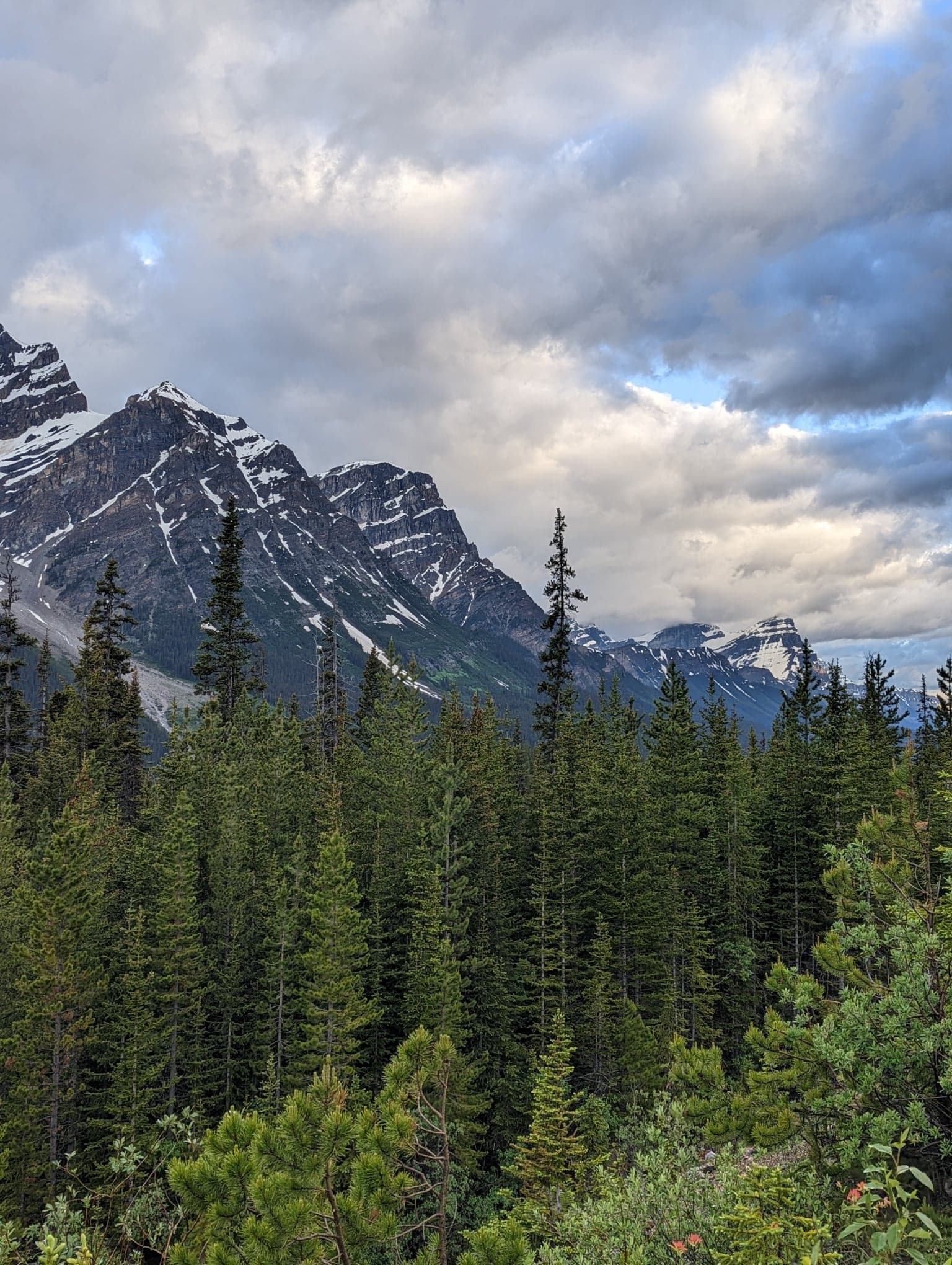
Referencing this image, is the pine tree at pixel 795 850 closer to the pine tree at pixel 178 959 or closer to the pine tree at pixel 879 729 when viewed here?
the pine tree at pixel 879 729

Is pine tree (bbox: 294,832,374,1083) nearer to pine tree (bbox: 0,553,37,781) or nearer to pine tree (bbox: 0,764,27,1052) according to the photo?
pine tree (bbox: 0,764,27,1052)

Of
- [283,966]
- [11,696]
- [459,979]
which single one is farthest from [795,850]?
[11,696]

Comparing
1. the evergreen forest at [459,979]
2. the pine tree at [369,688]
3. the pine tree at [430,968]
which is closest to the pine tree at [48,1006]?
the evergreen forest at [459,979]

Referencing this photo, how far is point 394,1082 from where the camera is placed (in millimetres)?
9398

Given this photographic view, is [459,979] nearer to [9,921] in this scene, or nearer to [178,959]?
[178,959]

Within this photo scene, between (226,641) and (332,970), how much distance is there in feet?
84.1

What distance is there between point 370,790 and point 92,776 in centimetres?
1683

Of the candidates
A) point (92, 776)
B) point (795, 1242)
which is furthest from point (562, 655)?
point (795, 1242)

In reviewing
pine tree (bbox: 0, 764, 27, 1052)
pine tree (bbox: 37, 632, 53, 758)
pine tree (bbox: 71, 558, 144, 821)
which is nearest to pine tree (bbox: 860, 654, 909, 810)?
pine tree (bbox: 0, 764, 27, 1052)

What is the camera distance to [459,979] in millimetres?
31094

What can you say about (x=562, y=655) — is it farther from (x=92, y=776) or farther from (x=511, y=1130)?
(x=92, y=776)

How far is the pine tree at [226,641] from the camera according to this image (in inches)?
1863

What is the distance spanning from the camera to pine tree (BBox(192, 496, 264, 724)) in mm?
47312

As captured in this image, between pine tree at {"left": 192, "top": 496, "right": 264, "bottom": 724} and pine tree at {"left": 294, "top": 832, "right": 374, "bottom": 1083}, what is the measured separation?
69.8 feet
